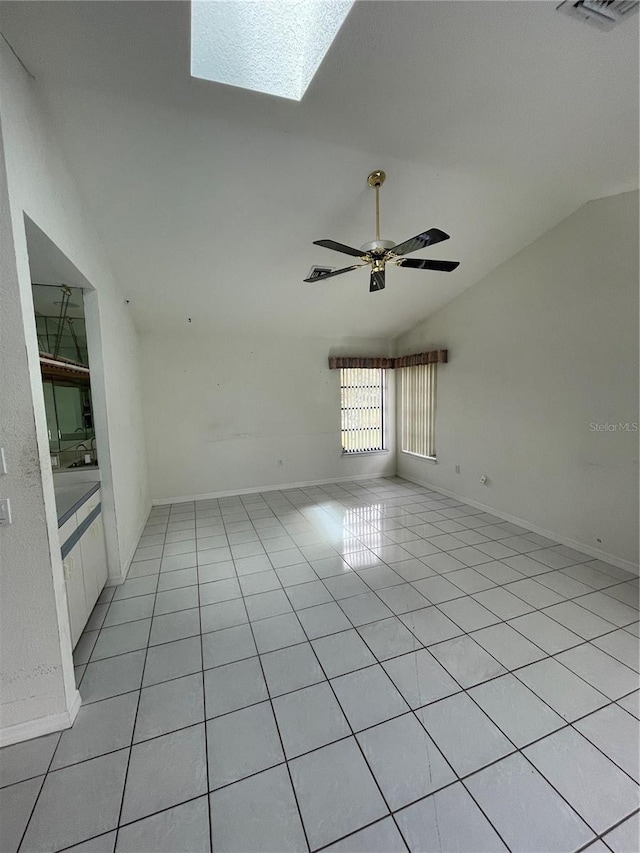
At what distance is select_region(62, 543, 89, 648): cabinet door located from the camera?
1.90 metres

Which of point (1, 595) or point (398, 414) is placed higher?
point (398, 414)

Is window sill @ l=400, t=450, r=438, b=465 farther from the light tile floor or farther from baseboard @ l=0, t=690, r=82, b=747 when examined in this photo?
baseboard @ l=0, t=690, r=82, b=747

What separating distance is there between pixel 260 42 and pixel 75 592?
3138mm

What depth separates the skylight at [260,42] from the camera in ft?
5.22

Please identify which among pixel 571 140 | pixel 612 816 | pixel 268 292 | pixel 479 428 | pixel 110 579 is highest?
pixel 571 140

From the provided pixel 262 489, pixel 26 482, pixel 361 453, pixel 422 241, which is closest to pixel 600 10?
pixel 422 241

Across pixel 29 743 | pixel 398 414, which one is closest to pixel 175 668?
pixel 29 743

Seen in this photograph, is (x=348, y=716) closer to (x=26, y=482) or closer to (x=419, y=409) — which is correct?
(x=26, y=482)

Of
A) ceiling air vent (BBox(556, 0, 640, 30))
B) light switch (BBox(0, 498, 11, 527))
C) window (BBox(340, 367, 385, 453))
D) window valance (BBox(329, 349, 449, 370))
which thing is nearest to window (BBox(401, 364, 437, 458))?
window valance (BBox(329, 349, 449, 370))

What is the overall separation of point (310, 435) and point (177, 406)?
204cm

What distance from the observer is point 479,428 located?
4.17 m

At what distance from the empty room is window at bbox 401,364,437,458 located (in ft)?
2.81

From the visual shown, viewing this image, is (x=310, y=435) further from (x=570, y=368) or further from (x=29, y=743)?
(x=29, y=743)

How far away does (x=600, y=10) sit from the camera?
4.63 ft
